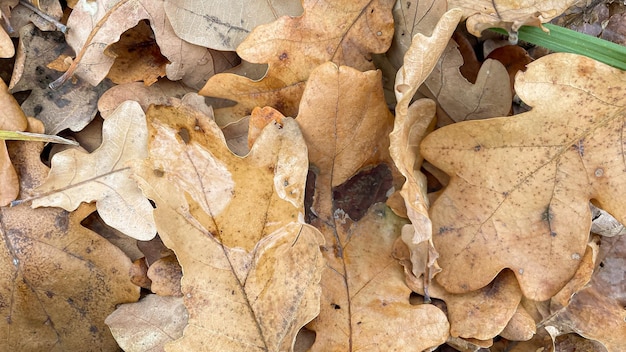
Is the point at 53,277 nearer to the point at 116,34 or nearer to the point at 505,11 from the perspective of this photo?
the point at 116,34

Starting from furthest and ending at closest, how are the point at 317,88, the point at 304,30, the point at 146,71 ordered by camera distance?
the point at 146,71, the point at 304,30, the point at 317,88

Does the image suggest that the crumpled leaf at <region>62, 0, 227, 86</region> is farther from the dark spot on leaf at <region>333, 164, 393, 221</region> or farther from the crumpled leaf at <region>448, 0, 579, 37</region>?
the crumpled leaf at <region>448, 0, 579, 37</region>

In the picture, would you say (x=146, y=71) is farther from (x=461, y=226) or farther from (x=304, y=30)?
(x=461, y=226)

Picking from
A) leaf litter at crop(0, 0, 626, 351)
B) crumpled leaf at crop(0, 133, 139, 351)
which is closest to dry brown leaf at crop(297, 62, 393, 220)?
leaf litter at crop(0, 0, 626, 351)

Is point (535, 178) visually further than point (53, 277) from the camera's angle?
No

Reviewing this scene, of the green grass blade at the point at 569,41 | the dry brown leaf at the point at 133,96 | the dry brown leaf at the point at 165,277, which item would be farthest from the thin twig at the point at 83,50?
the green grass blade at the point at 569,41

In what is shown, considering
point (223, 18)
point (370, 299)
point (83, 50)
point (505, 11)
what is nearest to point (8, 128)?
point (83, 50)

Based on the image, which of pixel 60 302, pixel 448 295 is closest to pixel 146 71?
pixel 60 302
